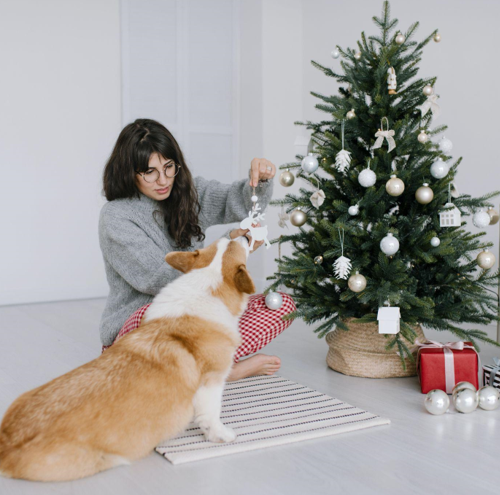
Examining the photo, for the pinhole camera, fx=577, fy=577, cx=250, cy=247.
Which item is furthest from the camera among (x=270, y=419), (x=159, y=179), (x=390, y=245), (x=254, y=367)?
(x=254, y=367)

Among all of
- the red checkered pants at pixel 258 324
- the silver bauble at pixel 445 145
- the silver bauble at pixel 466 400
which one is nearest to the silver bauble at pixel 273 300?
the red checkered pants at pixel 258 324

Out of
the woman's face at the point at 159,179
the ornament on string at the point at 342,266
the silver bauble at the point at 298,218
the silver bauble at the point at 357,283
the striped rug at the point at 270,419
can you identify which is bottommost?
the striped rug at the point at 270,419

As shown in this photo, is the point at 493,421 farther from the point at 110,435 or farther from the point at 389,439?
the point at 110,435

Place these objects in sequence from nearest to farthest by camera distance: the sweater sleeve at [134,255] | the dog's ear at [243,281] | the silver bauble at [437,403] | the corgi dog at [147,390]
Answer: the corgi dog at [147,390], the dog's ear at [243,281], the silver bauble at [437,403], the sweater sleeve at [134,255]

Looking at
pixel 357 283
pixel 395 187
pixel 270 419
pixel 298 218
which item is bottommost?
pixel 270 419

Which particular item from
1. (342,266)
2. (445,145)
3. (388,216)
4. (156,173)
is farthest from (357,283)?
(156,173)

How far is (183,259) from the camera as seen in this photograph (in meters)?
1.71

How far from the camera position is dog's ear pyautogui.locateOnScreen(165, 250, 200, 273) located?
1704 millimetres

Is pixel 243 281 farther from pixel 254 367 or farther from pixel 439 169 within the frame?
pixel 439 169

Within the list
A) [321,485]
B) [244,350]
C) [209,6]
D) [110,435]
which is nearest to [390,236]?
[244,350]

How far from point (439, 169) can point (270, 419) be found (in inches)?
42.8

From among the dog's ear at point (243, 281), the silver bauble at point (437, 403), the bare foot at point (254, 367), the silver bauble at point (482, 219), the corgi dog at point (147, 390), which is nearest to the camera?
the corgi dog at point (147, 390)

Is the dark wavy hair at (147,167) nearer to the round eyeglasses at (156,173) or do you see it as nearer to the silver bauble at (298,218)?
the round eyeglasses at (156,173)

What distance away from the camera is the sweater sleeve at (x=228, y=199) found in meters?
2.29
